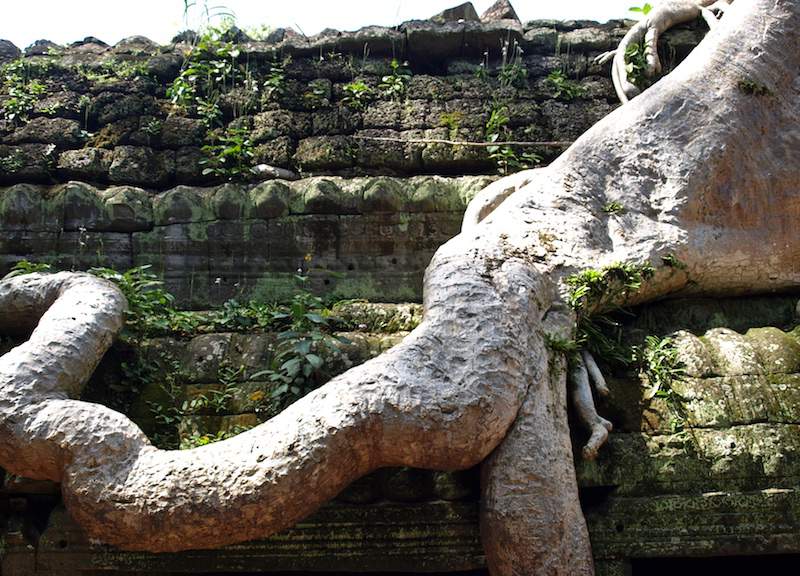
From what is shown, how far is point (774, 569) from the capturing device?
12.5ft

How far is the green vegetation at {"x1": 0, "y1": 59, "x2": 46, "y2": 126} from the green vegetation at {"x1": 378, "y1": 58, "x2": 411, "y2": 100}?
2173mm

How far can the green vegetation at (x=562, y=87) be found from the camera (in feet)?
18.2

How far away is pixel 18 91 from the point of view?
5.50 meters

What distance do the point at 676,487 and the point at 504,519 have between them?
2.38 feet

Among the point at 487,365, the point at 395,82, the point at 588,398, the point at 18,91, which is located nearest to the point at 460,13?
the point at 395,82

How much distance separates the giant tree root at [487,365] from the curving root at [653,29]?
987 millimetres

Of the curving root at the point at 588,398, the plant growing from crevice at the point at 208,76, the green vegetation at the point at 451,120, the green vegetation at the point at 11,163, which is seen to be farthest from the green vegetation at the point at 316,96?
the curving root at the point at 588,398

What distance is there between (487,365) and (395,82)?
298 centimetres

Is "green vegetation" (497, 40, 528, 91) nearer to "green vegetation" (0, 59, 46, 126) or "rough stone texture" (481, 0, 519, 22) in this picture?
"rough stone texture" (481, 0, 519, 22)

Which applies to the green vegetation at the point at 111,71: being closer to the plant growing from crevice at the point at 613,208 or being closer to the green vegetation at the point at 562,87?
the green vegetation at the point at 562,87

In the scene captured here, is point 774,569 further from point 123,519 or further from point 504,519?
point 123,519

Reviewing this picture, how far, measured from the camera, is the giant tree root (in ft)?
9.42

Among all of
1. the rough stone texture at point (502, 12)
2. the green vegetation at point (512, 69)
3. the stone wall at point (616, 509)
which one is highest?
the rough stone texture at point (502, 12)

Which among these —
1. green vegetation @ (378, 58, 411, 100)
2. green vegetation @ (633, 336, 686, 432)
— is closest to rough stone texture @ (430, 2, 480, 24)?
green vegetation @ (378, 58, 411, 100)
